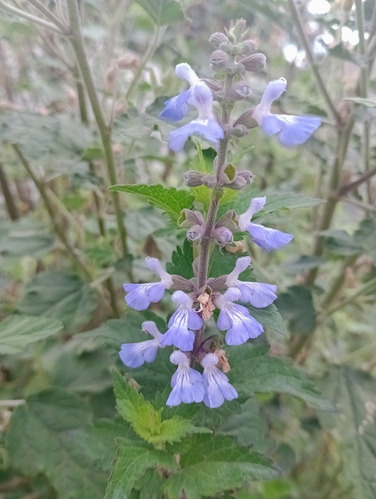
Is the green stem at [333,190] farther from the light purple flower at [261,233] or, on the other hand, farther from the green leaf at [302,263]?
the light purple flower at [261,233]

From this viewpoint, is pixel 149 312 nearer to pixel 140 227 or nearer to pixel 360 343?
pixel 140 227

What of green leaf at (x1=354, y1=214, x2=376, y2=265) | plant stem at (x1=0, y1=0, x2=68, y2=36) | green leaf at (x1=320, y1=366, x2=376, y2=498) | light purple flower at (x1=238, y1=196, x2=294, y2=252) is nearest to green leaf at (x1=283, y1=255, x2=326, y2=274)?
green leaf at (x1=354, y1=214, x2=376, y2=265)

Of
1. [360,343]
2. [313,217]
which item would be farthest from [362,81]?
[360,343]

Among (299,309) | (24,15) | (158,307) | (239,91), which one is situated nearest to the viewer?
(239,91)

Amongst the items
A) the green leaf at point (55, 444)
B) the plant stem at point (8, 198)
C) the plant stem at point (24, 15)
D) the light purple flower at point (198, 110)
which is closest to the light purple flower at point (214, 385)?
the light purple flower at point (198, 110)

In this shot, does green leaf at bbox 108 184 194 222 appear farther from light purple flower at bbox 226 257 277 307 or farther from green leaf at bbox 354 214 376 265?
green leaf at bbox 354 214 376 265

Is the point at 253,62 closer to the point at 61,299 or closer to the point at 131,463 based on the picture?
the point at 131,463

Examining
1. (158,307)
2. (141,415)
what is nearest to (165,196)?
(141,415)

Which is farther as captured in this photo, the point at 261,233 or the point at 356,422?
the point at 356,422
